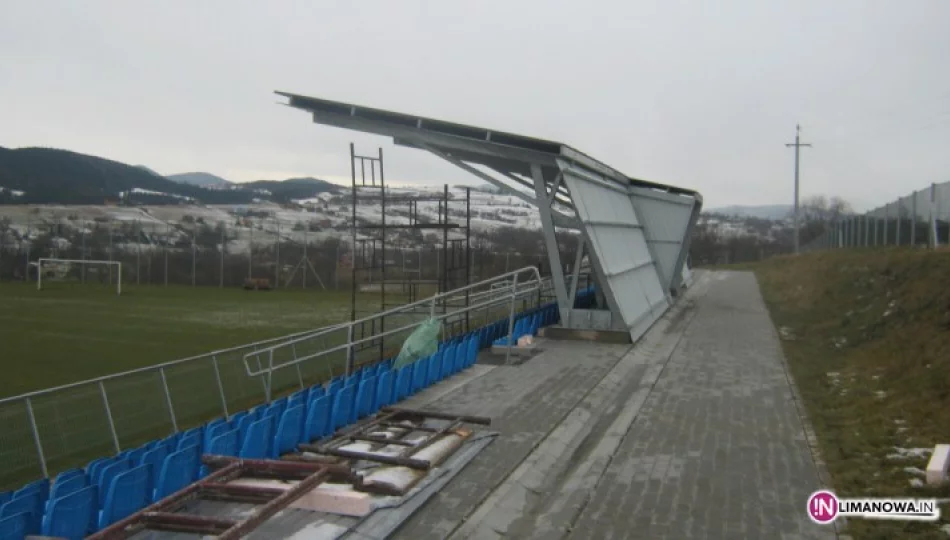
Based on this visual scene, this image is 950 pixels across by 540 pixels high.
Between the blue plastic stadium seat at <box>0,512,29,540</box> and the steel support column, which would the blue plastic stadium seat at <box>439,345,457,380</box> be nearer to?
the steel support column

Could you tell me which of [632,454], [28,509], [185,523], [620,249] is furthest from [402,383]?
[620,249]

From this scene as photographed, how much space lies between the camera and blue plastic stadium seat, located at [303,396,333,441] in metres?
8.03

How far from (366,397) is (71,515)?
170 inches

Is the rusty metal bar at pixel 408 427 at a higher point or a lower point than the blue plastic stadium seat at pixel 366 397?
lower

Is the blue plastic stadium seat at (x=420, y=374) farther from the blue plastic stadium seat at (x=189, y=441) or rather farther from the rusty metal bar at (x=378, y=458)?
the blue plastic stadium seat at (x=189, y=441)

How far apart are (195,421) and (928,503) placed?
31.4ft

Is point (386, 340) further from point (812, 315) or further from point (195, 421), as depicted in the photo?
point (812, 315)

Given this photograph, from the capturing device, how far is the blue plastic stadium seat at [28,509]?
5121 millimetres

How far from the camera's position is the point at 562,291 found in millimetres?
16641

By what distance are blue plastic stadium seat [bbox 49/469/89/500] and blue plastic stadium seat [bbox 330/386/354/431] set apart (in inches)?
121

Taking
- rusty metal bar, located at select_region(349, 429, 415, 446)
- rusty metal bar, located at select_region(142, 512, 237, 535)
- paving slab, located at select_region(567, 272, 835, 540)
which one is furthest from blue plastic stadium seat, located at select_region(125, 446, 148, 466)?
paving slab, located at select_region(567, 272, 835, 540)

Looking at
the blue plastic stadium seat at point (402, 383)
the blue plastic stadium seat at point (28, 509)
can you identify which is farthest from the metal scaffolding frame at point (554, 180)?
the blue plastic stadium seat at point (28, 509)

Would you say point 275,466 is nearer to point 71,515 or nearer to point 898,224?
point 71,515

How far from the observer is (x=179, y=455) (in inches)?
250
